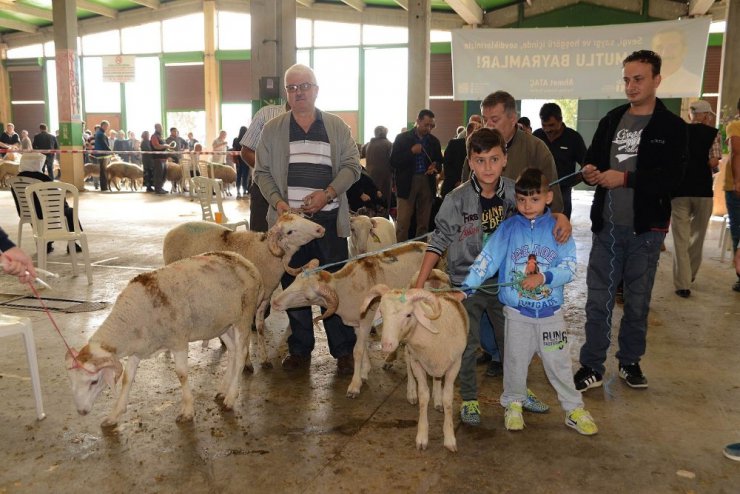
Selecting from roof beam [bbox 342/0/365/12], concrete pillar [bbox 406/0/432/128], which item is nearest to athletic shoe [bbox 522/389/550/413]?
concrete pillar [bbox 406/0/432/128]

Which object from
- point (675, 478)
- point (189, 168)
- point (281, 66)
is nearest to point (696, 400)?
point (675, 478)

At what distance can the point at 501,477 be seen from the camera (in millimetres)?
2818

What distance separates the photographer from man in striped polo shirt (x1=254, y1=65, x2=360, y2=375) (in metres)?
4.04

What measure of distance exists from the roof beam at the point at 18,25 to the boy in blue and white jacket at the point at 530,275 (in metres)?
27.0

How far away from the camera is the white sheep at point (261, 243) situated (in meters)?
4.07

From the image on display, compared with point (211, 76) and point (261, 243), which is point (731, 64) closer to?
point (261, 243)

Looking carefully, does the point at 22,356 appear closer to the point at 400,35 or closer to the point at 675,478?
the point at 675,478

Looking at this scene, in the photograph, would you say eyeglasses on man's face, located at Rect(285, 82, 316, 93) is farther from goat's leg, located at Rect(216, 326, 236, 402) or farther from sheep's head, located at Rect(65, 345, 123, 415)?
sheep's head, located at Rect(65, 345, 123, 415)

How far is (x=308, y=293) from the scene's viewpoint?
12.6 ft

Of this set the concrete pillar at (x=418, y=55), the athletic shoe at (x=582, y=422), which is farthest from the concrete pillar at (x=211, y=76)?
the athletic shoe at (x=582, y=422)

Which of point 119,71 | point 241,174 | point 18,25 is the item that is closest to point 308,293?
point 241,174

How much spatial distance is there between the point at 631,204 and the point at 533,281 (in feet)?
3.65

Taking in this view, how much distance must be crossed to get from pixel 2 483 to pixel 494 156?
2.79 metres

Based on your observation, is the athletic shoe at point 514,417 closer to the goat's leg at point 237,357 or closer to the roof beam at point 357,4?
the goat's leg at point 237,357
